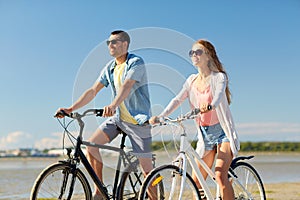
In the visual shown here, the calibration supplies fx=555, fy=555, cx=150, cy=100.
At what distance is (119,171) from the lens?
5.61 m

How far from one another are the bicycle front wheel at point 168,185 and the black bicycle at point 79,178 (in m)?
Answer: 0.41

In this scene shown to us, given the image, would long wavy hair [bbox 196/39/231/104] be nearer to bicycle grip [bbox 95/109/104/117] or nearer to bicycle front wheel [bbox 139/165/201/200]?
bicycle front wheel [bbox 139/165/201/200]

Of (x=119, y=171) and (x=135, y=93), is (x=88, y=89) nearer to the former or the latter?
(x=135, y=93)

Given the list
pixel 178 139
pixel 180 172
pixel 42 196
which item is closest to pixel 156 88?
pixel 178 139

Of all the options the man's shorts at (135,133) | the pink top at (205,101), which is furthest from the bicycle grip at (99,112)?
the pink top at (205,101)

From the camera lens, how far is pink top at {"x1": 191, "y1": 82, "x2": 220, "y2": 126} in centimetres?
542

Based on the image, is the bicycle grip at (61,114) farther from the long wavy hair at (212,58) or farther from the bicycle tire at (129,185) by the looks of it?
the long wavy hair at (212,58)

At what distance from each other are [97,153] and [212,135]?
1.16 m

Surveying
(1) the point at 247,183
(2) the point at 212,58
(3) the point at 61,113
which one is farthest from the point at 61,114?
(1) the point at 247,183

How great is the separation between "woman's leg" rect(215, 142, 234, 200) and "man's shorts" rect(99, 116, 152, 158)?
0.70 meters

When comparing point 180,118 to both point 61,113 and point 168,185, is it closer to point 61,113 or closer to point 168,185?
point 168,185

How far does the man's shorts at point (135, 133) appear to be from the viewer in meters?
5.53

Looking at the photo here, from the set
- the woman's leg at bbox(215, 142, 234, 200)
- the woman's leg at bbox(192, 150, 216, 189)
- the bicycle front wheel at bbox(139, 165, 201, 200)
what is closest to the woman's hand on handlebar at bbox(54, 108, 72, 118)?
the bicycle front wheel at bbox(139, 165, 201, 200)

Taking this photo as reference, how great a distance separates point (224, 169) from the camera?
5.37 metres
